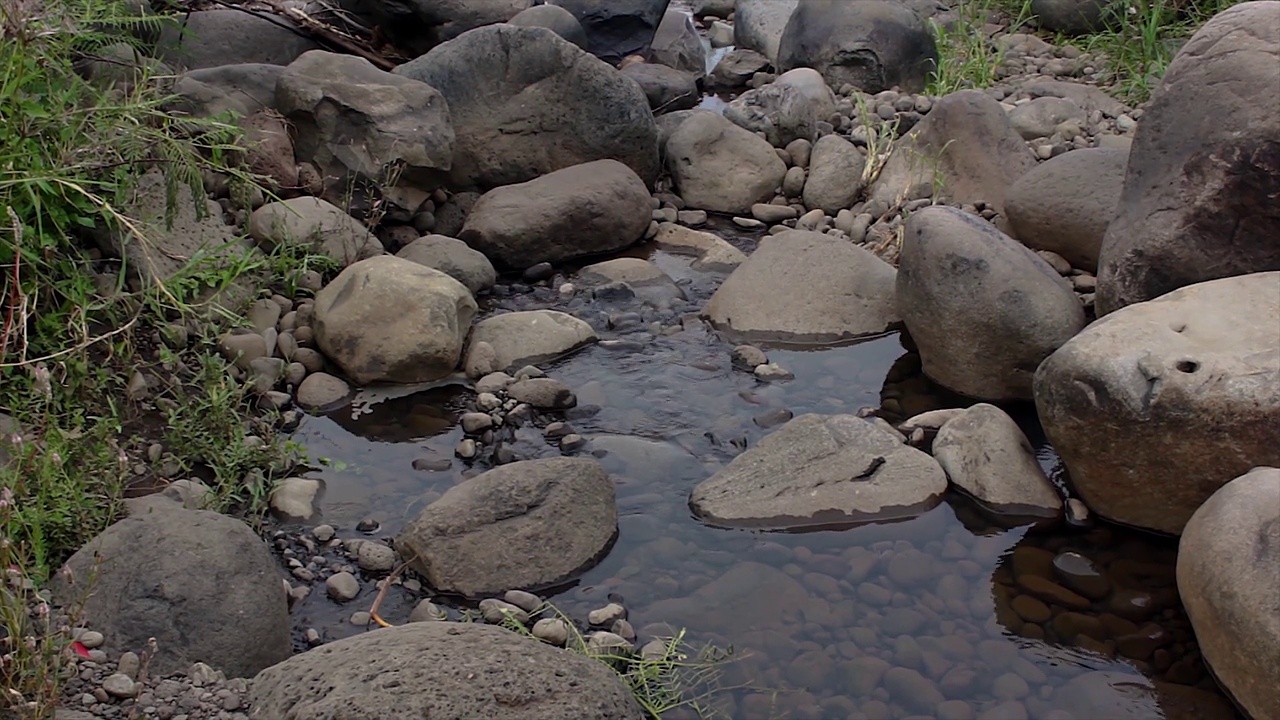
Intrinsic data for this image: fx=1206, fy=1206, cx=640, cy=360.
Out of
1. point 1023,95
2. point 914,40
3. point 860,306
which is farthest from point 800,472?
point 914,40

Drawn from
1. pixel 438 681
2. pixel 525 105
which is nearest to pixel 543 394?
pixel 438 681

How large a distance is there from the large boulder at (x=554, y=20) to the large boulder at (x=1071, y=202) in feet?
12.9

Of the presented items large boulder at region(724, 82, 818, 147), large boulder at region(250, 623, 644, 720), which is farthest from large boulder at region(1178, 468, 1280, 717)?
large boulder at region(724, 82, 818, 147)

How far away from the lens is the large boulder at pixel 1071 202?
226 inches

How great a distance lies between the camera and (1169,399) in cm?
404

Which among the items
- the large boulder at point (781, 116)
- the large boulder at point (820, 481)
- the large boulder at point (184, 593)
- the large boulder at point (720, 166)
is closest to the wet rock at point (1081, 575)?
the large boulder at point (820, 481)

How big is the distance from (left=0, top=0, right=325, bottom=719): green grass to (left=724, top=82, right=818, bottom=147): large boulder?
139 inches

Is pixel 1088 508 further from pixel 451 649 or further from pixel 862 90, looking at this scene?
pixel 862 90

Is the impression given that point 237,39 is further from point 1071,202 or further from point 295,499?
point 1071,202

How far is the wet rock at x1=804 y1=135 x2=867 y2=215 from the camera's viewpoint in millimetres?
7109

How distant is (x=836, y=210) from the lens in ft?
23.3

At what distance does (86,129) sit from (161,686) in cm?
247

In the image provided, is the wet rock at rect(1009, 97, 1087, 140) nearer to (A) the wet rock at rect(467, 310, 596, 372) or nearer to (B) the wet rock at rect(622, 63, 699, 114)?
(B) the wet rock at rect(622, 63, 699, 114)

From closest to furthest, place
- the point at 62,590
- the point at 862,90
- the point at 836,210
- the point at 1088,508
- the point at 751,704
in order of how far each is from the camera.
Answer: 1. the point at 62,590
2. the point at 751,704
3. the point at 1088,508
4. the point at 836,210
5. the point at 862,90
